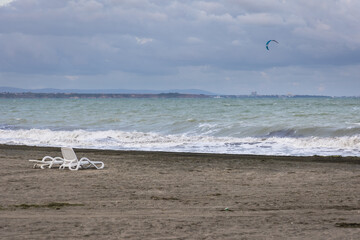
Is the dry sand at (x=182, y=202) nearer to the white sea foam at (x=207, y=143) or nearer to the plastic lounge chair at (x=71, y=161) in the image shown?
the plastic lounge chair at (x=71, y=161)

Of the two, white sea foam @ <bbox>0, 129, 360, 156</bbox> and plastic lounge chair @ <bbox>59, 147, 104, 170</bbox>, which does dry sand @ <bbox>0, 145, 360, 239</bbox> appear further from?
white sea foam @ <bbox>0, 129, 360, 156</bbox>

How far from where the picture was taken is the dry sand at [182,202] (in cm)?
561

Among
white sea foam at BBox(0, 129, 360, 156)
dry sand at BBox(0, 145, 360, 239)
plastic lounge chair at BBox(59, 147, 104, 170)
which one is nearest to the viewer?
dry sand at BBox(0, 145, 360, 239)

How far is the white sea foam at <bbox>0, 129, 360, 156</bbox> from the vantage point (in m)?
17.2

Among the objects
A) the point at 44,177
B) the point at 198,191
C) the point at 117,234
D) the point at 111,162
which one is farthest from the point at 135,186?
the point at 111,162

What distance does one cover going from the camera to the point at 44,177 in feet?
32.8

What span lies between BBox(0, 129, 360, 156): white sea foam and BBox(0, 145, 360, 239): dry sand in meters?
4.73

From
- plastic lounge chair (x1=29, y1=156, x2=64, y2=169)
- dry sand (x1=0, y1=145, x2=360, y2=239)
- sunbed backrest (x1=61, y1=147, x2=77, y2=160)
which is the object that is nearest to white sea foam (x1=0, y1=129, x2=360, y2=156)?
dry sand (x1=0, y1=145, x2=360, y2=239)

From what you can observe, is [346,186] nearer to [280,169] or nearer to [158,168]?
[280,169]

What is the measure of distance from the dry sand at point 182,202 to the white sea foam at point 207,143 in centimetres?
473

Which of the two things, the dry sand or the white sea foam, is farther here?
the white sea foam

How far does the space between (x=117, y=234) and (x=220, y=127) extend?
21.7m

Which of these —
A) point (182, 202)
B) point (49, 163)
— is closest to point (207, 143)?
Result: point (49, 163)

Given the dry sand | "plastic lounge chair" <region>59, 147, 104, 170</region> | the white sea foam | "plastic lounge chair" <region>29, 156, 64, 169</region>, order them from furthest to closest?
the white sea foam < "plastic lounge chair" <region>29, 156, 64, 169</region> < "plastic lounge chair" <region>59, 147, 104, 170</region> < the dry sand
